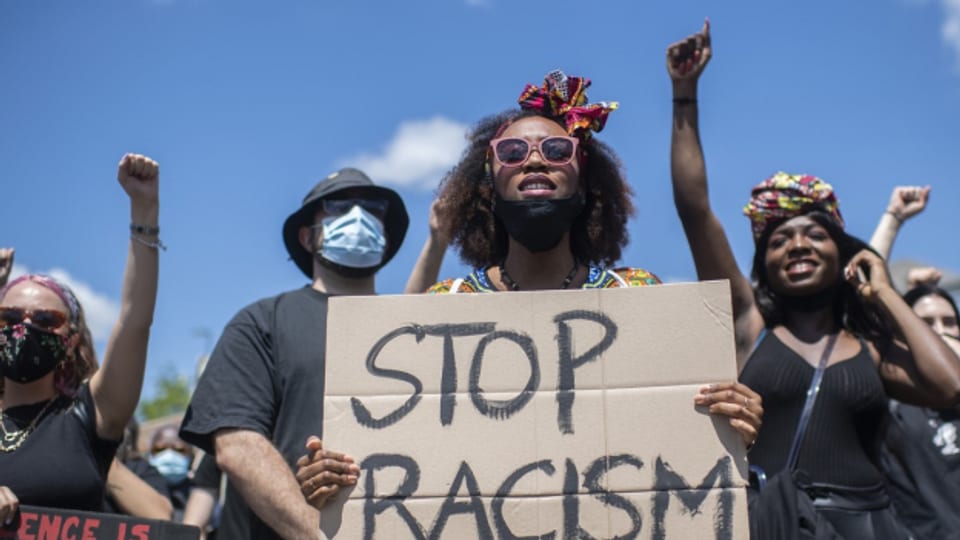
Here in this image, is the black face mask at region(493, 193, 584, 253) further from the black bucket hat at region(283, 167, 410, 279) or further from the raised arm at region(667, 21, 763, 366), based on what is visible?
the black bucket hat at region(283, 167, 410, 279)

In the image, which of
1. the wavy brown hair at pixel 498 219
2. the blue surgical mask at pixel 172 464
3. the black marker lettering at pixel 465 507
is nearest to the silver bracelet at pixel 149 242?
the wavy brown hair at pixel 498 219

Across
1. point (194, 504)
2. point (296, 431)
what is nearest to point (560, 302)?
point (296, 431)

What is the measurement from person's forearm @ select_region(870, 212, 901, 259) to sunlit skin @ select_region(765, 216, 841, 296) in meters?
1.15

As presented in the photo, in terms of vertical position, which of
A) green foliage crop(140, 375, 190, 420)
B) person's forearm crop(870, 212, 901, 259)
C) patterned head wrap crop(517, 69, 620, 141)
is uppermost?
patterned head wrap crop(517, 69, 620, 141)

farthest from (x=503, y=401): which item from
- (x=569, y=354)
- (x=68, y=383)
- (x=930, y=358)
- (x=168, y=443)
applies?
(x=168, y=443)

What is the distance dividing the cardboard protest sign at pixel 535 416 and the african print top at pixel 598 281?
0.36 metres

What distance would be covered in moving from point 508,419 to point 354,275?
1660mm

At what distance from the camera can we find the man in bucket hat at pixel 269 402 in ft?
10.1

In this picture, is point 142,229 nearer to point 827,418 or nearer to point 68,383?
point 68,383

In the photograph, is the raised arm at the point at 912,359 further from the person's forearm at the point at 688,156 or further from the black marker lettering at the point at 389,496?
the black marker lettering at the point at 389,496

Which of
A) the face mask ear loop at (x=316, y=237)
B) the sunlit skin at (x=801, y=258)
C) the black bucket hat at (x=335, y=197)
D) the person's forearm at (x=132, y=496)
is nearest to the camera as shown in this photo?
the sunlit skin at (x=801, y=258)

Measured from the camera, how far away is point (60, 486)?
3174 mm

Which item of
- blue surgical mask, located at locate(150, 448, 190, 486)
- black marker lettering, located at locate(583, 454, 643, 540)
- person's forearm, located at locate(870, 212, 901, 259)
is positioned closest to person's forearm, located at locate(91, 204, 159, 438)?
black marker lettering, located at locate(583, 454, 643, 540)

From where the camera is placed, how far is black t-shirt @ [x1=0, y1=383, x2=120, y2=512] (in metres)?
3.16
